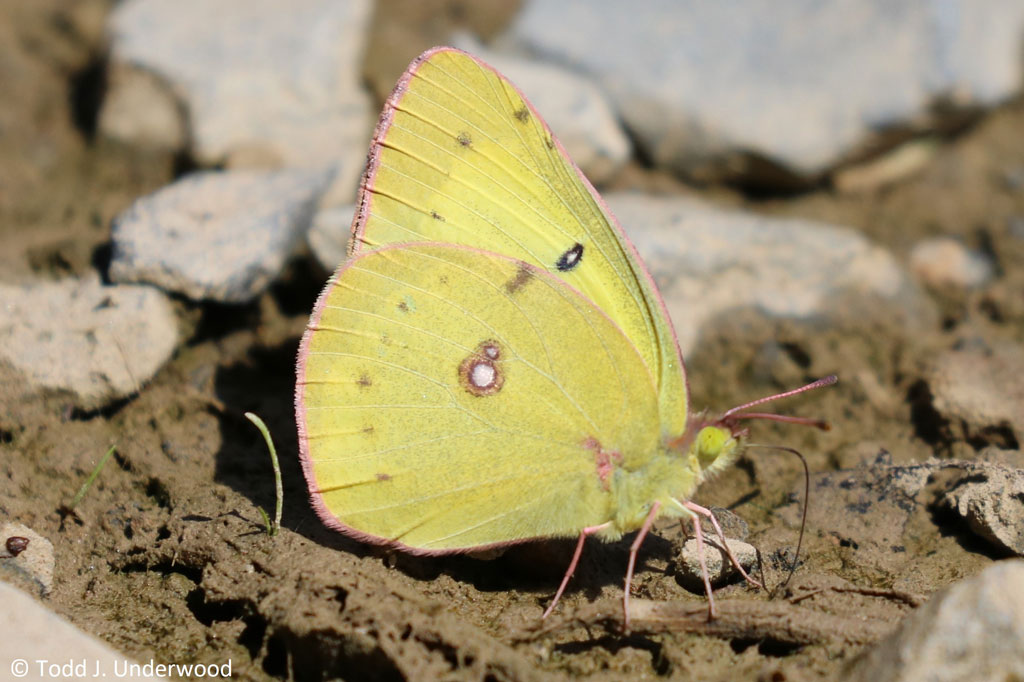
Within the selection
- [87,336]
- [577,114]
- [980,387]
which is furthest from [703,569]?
[577,114]

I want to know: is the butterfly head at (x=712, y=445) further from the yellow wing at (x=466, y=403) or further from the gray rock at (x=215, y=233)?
the gray rock at (x=215, y=233)

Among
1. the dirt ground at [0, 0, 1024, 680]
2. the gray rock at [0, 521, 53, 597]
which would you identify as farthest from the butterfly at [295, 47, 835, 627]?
the gray rock at [0, 521, 53, 597]

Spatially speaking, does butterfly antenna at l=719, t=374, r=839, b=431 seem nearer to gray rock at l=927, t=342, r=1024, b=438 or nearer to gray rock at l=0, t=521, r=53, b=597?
gray rock at l=927, t=342, r=1024, b=438

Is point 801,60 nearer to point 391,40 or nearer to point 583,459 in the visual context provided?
point 391,40

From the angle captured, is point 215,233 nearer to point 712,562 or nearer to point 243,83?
point 243,83

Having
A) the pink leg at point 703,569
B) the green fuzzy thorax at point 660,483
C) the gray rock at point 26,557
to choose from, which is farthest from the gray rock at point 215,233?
the pink leg at point 703,569

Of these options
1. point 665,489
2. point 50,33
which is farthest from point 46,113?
point 665,489
